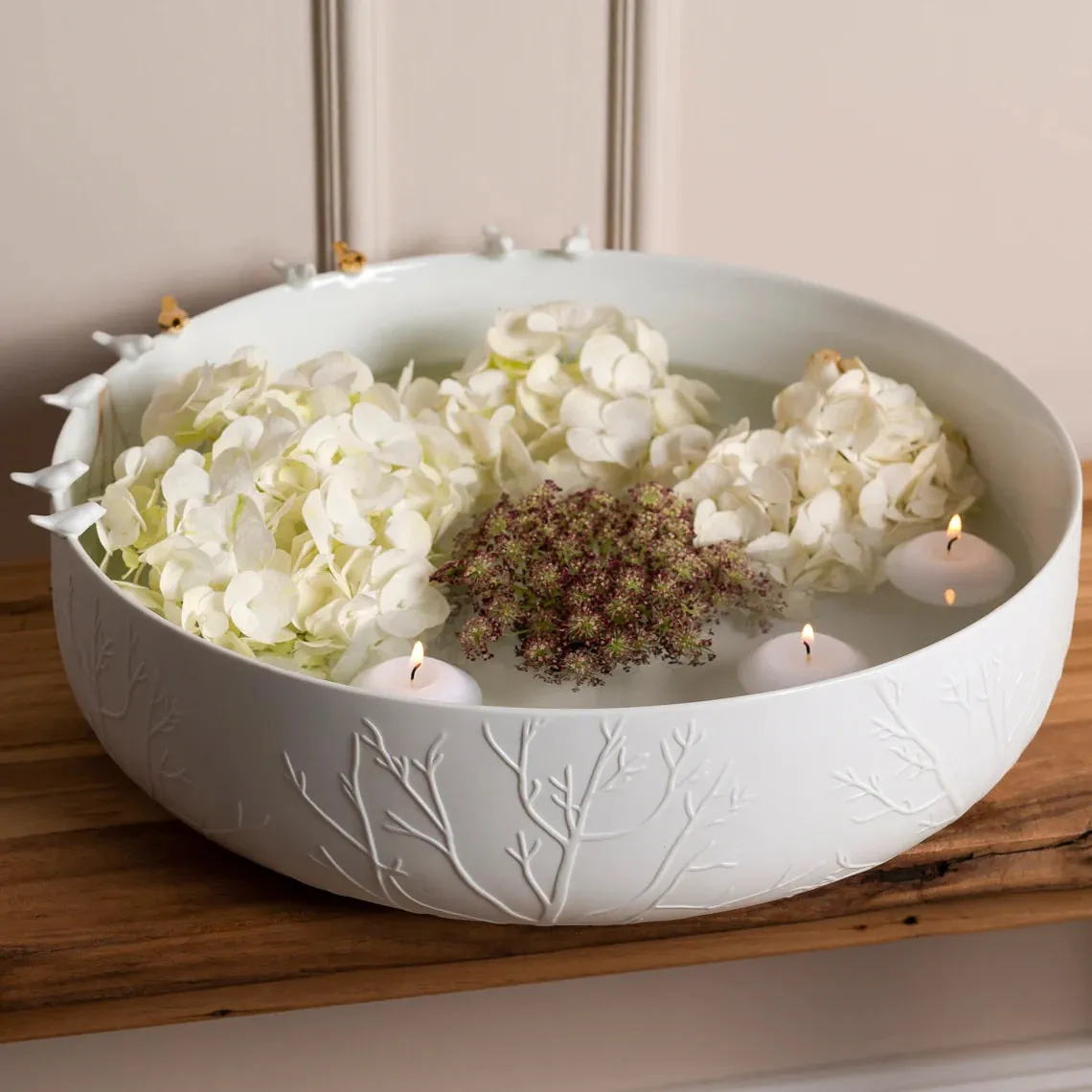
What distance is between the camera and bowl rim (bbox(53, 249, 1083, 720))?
20.3 inches

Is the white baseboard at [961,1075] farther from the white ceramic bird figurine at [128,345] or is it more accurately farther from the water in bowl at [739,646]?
the white ceramic bird figurine at [128,345]

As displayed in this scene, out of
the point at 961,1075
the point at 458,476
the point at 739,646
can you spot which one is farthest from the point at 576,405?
the point at 961,1075

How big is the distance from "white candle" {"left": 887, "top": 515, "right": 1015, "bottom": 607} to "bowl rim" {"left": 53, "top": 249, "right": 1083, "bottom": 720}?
0.06 ft

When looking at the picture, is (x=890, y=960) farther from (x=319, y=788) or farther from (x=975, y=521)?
(x=319, y=788)

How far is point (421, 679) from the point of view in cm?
64

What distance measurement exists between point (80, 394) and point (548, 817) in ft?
1.24

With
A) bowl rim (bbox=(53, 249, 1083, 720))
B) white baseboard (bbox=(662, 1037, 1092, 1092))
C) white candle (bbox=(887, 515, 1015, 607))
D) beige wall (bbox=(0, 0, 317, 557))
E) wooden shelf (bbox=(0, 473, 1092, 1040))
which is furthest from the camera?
white baseboard (bbox=(662, 1037, 1092, 1092))

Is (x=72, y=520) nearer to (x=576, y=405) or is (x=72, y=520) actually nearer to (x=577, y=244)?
(x=576, y=405)

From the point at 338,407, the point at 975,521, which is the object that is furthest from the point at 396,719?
the point at 975,521

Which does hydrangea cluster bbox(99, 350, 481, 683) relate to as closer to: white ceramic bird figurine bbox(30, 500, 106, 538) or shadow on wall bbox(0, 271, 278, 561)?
white ceramic bird figurine bbox(30, 500, 106, 538)

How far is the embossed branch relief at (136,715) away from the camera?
0.59 m

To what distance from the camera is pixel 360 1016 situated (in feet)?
3.20

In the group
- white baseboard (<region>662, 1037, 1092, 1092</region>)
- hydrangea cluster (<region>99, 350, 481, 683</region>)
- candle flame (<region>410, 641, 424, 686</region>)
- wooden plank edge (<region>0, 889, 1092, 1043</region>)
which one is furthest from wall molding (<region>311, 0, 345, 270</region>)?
white baseboard (<region>662, 1037, 1092, 1092</region>)

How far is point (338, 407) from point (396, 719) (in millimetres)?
297
